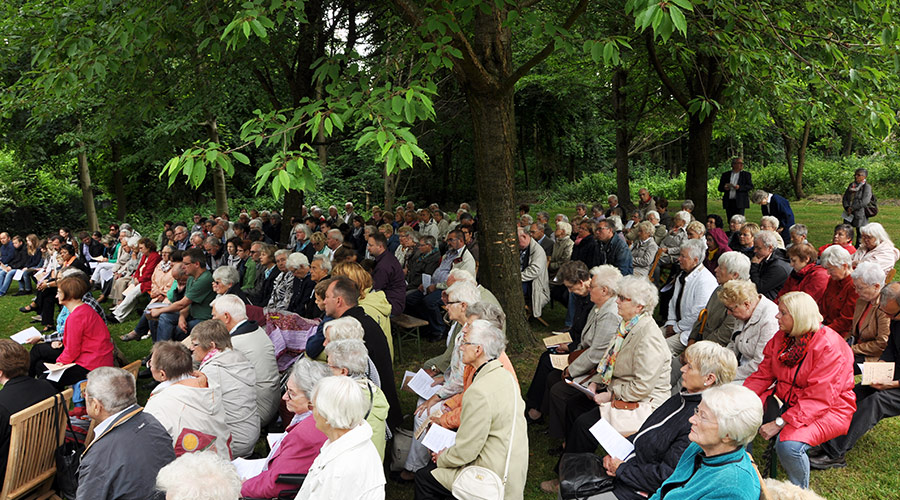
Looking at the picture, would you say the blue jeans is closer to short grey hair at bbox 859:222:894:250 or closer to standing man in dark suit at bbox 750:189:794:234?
short grey hair at bbox 859:222:894:250

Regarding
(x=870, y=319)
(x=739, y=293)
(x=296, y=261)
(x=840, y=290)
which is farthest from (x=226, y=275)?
(x=840, y=290)

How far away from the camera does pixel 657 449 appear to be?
3396 mm

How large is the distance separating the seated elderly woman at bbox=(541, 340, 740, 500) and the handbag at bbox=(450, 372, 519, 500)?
0.59 metres

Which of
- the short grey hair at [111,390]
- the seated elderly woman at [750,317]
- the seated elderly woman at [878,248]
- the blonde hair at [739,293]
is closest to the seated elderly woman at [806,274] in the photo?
the seated elderly woman at [878,248]

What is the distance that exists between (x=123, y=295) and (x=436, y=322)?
20.7ft

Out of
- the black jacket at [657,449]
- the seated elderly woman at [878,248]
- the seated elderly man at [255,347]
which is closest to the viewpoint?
the black jacket at [657,449]

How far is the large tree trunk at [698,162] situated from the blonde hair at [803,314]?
847 centimetres

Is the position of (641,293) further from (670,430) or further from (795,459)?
(795,459)

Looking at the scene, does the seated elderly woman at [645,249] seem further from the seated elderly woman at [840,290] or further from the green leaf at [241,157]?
the green leaf at [241,157]

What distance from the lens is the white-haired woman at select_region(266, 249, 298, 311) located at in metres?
7.35

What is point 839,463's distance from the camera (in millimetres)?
4566

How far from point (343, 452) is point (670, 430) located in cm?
184

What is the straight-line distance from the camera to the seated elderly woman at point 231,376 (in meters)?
4.43

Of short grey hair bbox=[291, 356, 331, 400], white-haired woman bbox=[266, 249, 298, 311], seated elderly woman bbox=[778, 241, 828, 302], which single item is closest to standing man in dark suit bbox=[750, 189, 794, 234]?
seated elderly woman bbox=[778, 241, 828, 302]
